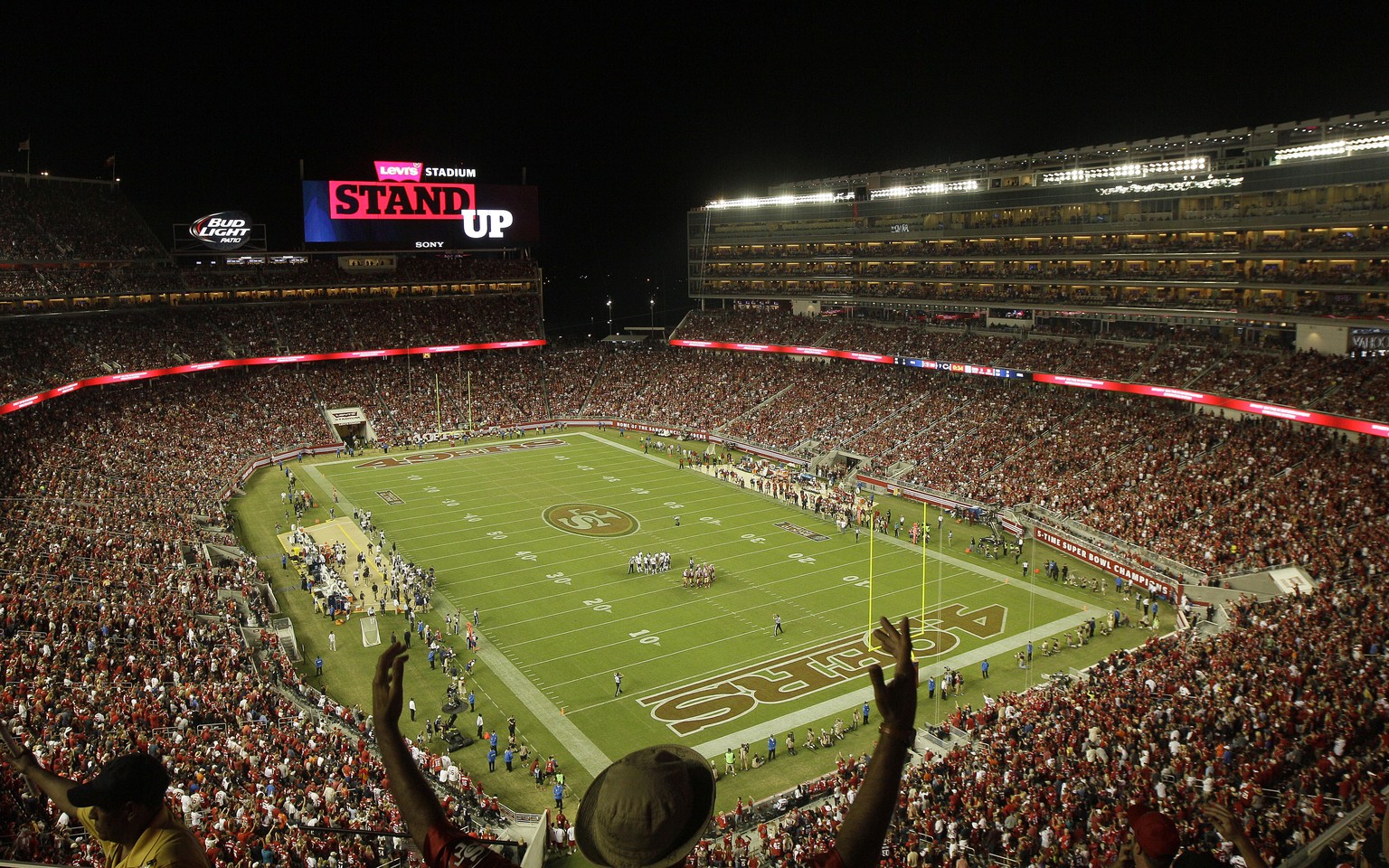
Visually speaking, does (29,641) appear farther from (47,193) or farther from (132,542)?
(47,193)

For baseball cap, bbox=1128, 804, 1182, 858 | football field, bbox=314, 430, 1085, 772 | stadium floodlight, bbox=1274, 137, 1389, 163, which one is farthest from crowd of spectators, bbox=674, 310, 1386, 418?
baseball cap, bbox=1128, 804, 1182, 858

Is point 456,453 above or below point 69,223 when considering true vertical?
below

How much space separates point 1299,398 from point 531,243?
→ 52.2 meters

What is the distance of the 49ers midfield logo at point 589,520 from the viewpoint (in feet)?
129

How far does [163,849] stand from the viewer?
3.22 metres

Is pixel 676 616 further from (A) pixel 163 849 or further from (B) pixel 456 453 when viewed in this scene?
(B) pixel 456 453

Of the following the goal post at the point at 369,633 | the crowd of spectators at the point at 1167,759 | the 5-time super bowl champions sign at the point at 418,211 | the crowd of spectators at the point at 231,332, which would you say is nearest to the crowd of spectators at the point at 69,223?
the crowd of spectators at the point at 231,332

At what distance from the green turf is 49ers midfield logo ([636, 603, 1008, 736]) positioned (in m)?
0.06

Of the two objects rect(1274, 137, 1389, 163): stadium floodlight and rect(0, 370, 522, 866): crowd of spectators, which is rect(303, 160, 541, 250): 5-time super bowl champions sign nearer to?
rect(0, 370, 522, 866): crowd of spectators

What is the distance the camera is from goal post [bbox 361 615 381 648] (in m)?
27.5

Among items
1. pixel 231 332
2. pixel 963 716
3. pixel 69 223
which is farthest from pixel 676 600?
pixel 69 223

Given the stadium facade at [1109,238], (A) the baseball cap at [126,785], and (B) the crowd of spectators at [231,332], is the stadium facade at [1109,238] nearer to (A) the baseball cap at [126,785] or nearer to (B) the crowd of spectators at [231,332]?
(B) the crowd of spectators at [231,332]

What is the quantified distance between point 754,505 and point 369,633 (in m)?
20.7

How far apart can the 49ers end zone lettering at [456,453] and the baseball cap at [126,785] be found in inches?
1968
